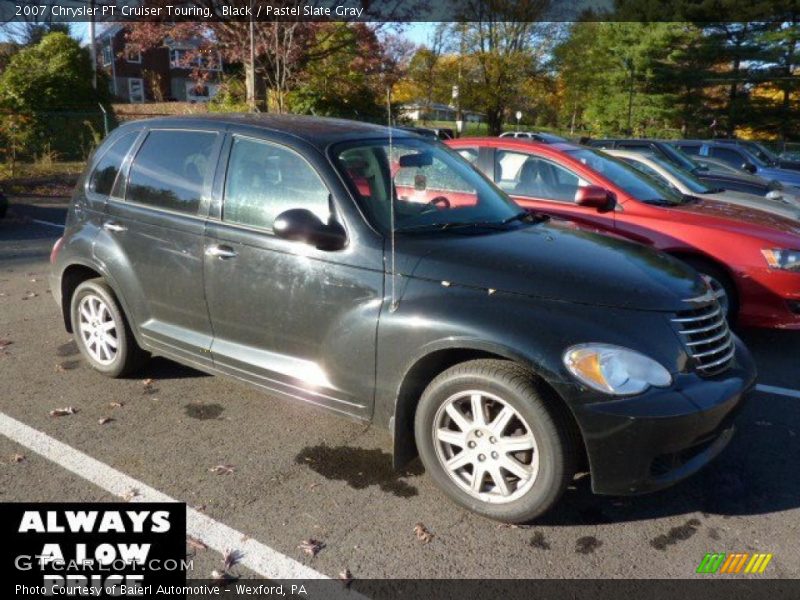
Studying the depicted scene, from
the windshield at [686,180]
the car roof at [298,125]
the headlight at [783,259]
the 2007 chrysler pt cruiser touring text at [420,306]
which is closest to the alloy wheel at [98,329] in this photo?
the 2007 chrysler pt cruiser touring text at [420,306]

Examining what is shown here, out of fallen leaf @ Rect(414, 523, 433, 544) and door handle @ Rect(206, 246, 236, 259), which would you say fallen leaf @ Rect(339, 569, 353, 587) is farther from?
door handle @ Rect(206, 246, 236, 259)

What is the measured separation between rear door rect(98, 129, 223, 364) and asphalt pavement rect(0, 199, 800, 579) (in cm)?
52

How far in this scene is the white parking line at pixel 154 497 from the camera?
9.10ft

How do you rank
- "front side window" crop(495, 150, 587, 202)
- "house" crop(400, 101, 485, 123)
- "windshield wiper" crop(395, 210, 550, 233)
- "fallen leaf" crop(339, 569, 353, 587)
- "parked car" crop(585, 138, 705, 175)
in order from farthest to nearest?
"house" crop(400, 101, 485, 123) < "parked car" crop(585, 138, 705, 175) < "front side window" crop(495, 150, 587, 202) < "windshield wiper" crop(395, 210, 550, 233) < "fallen leaf" crop(339, 569, 353, 587)

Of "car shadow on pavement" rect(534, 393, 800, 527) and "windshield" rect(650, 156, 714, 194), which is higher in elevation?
"windshield" rect(650, 156, 714, 194)

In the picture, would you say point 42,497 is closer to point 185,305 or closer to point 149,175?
point 185,305

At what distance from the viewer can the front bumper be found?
2.76 meters

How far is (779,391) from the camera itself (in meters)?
4.69

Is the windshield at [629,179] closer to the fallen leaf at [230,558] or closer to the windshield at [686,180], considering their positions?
the windshield at [686,180]

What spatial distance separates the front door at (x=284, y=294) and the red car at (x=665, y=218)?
2.81 meters

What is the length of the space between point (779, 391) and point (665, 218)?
6.03ft

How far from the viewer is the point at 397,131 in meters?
4.32

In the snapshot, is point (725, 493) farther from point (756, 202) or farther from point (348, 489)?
point (756, 202)

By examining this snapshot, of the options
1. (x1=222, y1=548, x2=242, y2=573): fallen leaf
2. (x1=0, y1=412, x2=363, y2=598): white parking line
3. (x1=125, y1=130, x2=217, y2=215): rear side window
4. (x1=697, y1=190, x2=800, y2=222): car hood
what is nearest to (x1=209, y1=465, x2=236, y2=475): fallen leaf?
(x1=0, y1=412, x2=363, y2=598): white parking line
